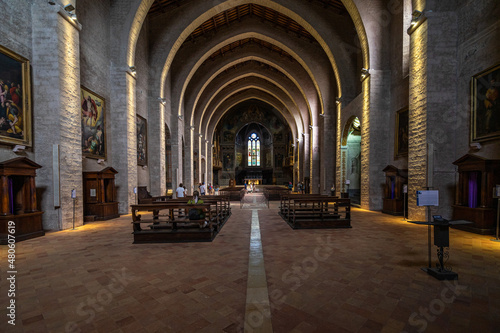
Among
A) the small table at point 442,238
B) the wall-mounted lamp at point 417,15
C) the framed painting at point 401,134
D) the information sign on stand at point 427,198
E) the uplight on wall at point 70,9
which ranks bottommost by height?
the small table at point 442,238

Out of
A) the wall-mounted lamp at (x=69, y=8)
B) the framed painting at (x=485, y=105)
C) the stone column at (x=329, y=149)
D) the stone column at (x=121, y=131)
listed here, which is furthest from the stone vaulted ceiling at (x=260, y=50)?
the framed painting at (x=485, y=105)

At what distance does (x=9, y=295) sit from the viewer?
3055 millimetres

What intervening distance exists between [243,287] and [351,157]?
48.1ft

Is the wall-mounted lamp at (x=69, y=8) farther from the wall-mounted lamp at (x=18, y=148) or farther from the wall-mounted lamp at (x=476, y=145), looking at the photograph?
the wall-mounted lamp at (x=476, y=145)

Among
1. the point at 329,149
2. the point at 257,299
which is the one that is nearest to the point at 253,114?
the point at 329,149

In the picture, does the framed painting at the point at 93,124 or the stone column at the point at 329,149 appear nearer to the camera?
the framed painting at the point at 93,124

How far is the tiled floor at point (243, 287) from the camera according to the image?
243 cm

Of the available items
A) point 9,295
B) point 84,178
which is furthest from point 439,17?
point 84,178

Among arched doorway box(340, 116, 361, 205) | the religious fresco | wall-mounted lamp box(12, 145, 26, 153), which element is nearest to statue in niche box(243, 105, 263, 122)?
the religious fresco

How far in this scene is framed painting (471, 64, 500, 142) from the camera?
639 centimetres

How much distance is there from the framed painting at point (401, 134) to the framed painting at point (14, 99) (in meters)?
13.7

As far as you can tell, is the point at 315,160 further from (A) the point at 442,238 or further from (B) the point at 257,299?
(B) the point at 257,299

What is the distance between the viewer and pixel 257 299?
2.88 metres

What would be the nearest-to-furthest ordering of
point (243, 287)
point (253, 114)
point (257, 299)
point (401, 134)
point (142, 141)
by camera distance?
1. point (257, 299)
2. point (243, 287)
3. point (401, 134)
4. point (142, 141)
5. point (253, 114)
